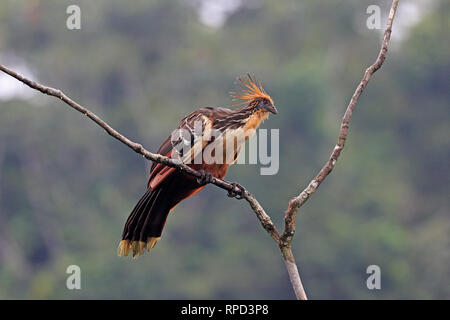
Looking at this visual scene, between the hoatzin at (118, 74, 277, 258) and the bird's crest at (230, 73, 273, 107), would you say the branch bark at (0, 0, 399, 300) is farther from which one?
Answer: the bird's crest at (230, 73, 273, 107)

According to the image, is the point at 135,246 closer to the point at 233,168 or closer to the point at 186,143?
the point at 186,143

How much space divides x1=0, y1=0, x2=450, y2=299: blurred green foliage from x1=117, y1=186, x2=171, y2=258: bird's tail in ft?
49.8

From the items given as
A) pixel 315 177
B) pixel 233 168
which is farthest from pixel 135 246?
pixel 233 168

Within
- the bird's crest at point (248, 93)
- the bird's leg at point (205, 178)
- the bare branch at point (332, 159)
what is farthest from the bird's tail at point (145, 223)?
the bare branch at point (332, 159)

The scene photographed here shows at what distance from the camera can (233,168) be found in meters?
24.0

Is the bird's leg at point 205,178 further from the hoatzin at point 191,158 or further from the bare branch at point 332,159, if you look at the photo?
the bare branch at point 332,159

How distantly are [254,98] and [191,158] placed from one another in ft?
2.00

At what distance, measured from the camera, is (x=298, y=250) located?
22.7 meters

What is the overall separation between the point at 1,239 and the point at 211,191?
672 centimetres

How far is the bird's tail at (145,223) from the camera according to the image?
16.4ft

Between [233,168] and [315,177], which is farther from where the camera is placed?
[233,168]

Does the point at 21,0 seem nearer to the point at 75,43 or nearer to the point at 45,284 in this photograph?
the point at 75,43

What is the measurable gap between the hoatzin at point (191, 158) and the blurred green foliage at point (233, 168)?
594 inches

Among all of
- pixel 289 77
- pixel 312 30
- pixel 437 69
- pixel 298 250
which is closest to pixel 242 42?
pixel 312 30
